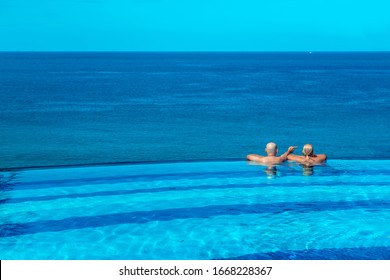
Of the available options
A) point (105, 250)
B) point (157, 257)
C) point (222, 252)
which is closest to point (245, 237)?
point (222, 252)

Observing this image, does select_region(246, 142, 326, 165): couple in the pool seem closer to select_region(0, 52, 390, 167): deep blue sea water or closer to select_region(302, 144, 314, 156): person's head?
select_region(302, 144, 314, 156): person's head

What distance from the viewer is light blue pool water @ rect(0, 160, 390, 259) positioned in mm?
7707

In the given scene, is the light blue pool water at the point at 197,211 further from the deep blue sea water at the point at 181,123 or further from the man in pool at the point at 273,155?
the deep blue sea water at the point at 181,123

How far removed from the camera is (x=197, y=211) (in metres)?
9.51

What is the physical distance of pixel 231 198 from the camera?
10258 mm

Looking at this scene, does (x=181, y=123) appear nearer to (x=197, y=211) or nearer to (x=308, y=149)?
(x=308, y=149)

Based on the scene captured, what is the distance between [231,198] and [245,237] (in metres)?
2.15

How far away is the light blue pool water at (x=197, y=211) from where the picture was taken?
7.71 metres

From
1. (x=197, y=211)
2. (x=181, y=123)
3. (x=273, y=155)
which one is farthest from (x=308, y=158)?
(x=181, y=123)

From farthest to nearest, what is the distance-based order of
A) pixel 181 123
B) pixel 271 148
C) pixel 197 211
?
pixel 181 123 < pixel 271 148 < pixel 197 211

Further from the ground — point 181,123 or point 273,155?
point 181,123

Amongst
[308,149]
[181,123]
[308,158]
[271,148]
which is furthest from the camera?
[181,123]

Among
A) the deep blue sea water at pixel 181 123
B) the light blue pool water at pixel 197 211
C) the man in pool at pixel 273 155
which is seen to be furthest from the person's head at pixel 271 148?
the deep blue sea water at pixel 181 123

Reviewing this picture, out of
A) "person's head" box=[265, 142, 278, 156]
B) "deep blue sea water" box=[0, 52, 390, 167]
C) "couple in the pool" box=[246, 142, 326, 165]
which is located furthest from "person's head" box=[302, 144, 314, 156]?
"deep blue sea water" box=[0, 52, 390, 167]
